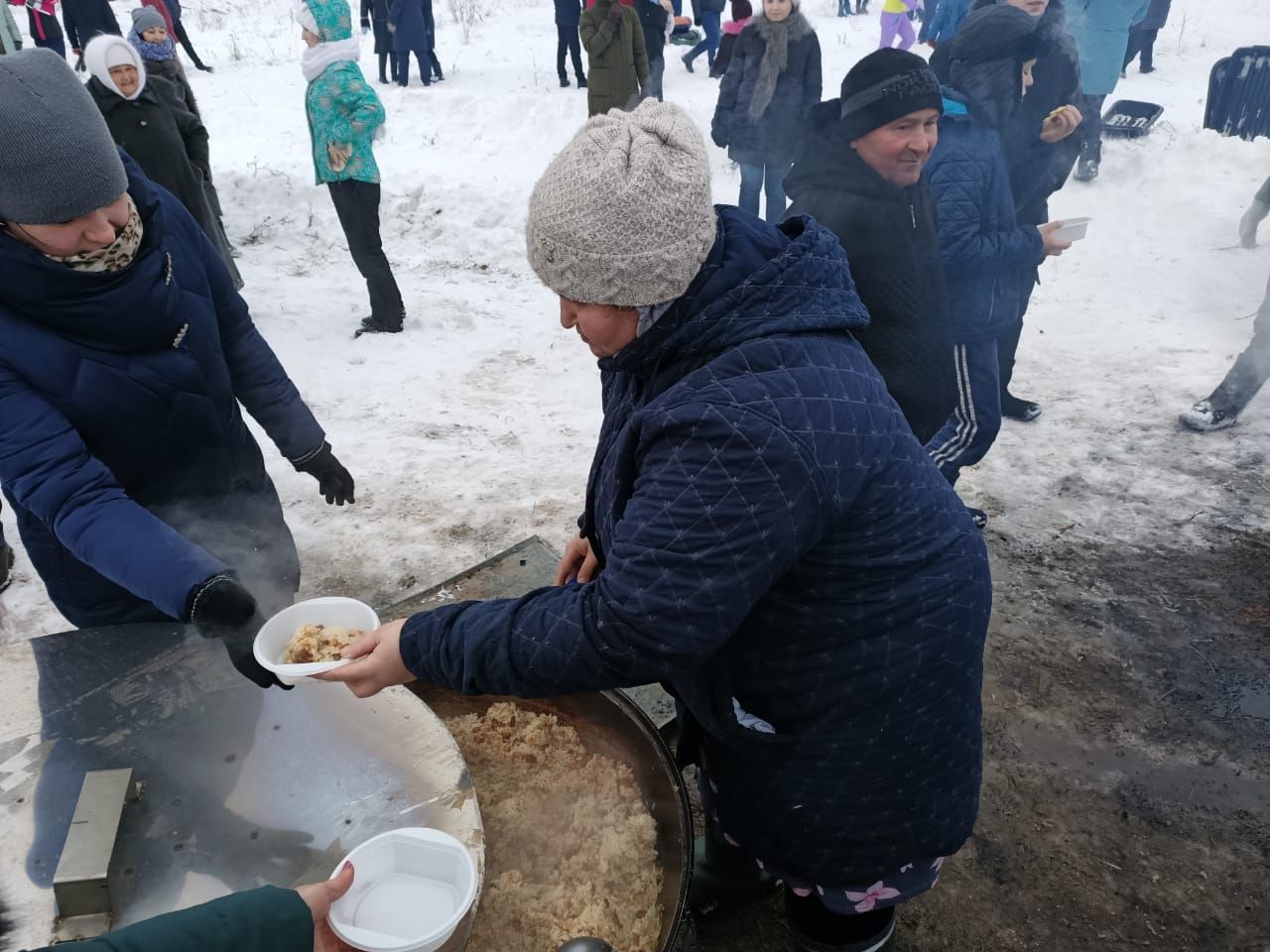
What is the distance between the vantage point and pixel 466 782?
179cm

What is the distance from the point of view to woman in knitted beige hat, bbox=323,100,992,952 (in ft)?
4.10

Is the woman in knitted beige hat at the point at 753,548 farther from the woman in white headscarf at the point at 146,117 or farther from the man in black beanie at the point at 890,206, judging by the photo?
the woman in white headscarf at the point at 146,117

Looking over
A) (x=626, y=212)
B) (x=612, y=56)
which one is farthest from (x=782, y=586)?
(x=612, y=56)

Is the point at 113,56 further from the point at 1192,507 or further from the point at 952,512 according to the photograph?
the point at 1192,507

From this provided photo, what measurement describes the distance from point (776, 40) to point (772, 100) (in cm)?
44

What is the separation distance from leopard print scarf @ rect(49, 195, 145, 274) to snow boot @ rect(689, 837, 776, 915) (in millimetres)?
2025

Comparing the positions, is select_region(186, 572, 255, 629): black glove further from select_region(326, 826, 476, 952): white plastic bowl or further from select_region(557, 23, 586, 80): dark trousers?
select_region(557, 23, 586, 80): dark trousers

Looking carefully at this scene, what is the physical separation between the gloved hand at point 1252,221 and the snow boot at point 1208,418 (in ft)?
11.4

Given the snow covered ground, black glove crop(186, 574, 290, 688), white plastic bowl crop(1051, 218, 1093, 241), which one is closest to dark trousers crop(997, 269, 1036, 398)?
white plastic bowl crop(1051, 218, 1093, 241)

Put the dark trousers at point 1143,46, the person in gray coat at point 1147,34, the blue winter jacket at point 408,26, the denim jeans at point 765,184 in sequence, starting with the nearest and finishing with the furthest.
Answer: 1. the denim jeans at point 765,184
2. the person in gray coat at point 1147,34
3. the dark trousers at point 1143,46
4. the blue winter jacket at point 408,26

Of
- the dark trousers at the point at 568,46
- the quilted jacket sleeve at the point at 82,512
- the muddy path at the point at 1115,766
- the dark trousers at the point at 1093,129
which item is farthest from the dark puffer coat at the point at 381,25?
the quilted jacket sleeve at the point at 82,512

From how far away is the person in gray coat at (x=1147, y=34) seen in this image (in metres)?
11.0

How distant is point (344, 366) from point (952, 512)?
17.4 ft

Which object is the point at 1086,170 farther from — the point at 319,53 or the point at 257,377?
the point at 257,377
